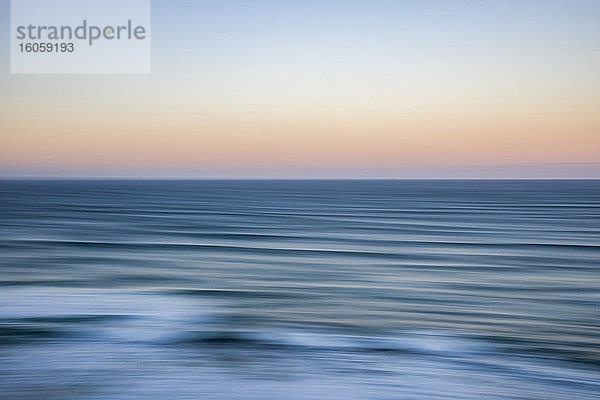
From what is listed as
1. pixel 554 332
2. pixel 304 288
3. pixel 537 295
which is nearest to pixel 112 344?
pixel 304 288

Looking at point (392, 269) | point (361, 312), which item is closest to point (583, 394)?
point (361, 312)

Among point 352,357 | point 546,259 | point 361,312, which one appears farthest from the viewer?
point 546,259

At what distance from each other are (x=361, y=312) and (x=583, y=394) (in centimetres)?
384

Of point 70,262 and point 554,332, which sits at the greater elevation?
point 70,262

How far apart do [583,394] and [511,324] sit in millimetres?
2803

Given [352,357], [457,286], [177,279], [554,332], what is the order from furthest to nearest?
1. [177,279]
2. [457,286]
3. [554,332]
4. [352,357]

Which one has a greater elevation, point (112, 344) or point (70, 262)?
point (70, 262)

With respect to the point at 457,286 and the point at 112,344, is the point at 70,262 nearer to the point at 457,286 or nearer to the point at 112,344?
the point at 112,344

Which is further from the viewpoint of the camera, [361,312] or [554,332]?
[361,312]

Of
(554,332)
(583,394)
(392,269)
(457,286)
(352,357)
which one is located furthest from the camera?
(392,269)

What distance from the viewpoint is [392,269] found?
12883 millimetres

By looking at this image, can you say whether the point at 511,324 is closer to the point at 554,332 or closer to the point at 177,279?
the point at 554,332

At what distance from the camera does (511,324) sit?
25.9ft

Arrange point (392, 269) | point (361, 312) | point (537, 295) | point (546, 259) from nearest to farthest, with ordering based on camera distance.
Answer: point (361, 312)
point (537, 295)
point (392, 269)
point (546, 259)
